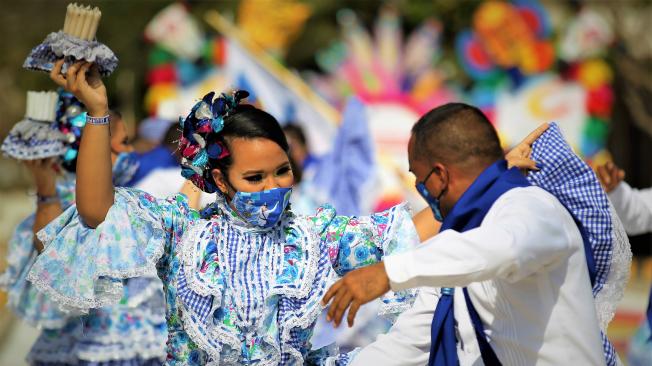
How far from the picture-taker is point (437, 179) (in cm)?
321

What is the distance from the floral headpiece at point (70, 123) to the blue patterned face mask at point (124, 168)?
0.73 feet

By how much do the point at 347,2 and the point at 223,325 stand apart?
630 inches

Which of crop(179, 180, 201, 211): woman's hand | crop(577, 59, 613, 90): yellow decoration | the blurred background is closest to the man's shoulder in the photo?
crop(179, 180, 201, 211): woman's hand

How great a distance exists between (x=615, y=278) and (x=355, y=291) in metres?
1.18

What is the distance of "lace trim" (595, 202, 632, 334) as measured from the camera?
11.2 ft

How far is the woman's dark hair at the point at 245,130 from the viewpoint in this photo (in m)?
3.52

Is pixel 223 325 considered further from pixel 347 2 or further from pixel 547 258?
pixel 347 2

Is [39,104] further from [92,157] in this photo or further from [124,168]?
[92,157]

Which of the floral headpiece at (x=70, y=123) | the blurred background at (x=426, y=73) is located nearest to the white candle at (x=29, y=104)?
the floral headpiece at (x=70, y=123)

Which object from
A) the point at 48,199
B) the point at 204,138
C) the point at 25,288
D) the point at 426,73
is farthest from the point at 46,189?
→ the point at 426,73

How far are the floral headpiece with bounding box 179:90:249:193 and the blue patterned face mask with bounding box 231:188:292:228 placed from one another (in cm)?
21

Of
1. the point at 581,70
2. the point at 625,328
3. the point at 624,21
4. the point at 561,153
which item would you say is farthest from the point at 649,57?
the point at 561,153

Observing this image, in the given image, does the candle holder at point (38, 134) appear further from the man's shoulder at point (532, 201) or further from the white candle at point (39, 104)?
the man's shoulder at point (532, 201)

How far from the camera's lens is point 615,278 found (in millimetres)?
3459
